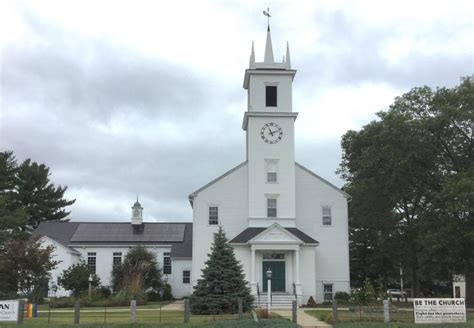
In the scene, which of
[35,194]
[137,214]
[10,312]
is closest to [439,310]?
[10,312]

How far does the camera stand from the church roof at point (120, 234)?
60.3 meters

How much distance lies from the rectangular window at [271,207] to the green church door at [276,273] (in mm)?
3632

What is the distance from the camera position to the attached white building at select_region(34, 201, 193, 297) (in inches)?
2271

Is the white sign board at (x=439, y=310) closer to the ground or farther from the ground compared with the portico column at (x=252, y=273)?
closer to the ground

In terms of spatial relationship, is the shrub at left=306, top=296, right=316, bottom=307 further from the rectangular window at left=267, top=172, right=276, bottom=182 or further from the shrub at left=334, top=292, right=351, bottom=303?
the rectangular window at left=267, top=172, right=276, bottom=182

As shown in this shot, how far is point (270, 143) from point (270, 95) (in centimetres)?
370

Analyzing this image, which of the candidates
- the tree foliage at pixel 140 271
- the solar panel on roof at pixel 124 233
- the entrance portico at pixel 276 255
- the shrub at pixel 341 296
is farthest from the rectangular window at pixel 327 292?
the solar panel on roof at pixel 124 233

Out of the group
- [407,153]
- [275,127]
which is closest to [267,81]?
[275,127]

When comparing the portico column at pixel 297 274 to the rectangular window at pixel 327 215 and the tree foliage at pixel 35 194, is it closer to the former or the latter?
the rectangular window at pixel 327 215

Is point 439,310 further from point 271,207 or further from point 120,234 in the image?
point 120,234

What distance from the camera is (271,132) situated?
4394 centimetres

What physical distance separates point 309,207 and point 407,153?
884cm

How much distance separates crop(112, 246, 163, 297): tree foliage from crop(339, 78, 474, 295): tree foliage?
19.3m

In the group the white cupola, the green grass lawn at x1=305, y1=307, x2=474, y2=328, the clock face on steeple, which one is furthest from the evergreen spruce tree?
the white cupola
